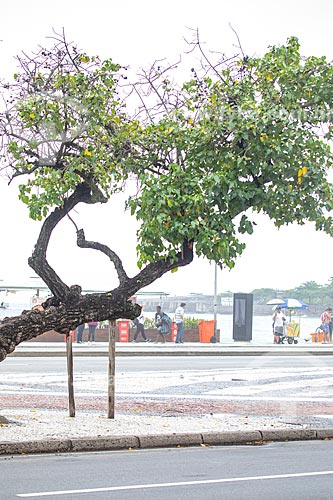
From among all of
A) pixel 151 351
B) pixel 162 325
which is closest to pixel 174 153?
pixel 151 351

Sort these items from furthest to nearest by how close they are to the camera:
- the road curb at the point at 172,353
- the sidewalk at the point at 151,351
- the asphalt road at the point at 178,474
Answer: the sidewalk at the point at 151,351 < the road curb at the point at 172,353 < the asphalt road at the point at 178,474

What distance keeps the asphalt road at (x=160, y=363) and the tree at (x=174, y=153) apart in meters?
11.1

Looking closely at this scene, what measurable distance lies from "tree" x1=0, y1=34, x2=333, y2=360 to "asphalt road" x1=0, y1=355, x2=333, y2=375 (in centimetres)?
1107

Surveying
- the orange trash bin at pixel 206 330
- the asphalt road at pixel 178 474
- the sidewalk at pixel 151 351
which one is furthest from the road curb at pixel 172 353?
the asphalt road at pixel 178 474

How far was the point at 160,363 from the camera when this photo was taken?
93.5 feet

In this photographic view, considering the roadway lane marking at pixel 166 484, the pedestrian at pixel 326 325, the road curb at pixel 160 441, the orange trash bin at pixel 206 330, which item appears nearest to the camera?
the roadway lane marking at pixel 166 484

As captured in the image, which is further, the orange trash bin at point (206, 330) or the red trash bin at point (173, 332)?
the orange trash bin at point (206, 330)

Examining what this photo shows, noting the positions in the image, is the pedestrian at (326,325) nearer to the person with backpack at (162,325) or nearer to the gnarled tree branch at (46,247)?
the person with backpack at (162,325)

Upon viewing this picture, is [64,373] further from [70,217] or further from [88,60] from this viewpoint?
[88,60]

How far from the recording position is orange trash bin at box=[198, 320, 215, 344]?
44.2 m

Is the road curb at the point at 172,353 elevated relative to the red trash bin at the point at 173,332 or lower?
lower

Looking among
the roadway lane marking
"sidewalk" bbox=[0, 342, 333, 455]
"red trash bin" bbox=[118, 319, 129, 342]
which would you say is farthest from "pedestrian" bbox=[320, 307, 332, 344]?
the roadway lane marking

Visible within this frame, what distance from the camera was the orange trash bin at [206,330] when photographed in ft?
145

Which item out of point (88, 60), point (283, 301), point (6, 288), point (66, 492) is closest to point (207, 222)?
point (88, 60)
